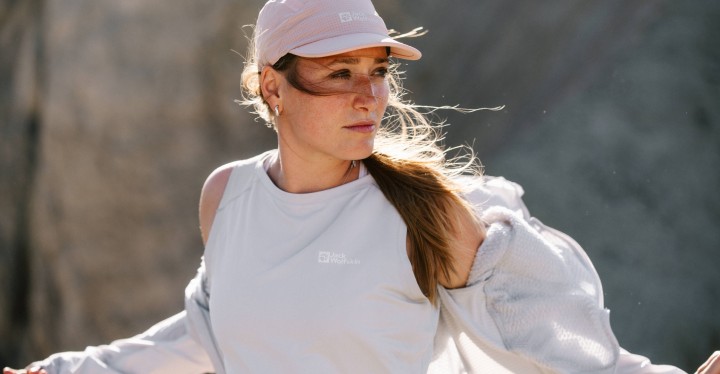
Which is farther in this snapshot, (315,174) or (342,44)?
(315,174)

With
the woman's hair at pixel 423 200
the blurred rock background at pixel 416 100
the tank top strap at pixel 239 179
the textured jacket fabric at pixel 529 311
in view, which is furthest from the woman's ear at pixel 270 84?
the blurred rock background at pixel 416 100

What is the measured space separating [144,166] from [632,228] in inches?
77.8

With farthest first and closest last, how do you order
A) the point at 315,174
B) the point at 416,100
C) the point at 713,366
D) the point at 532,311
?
the point at 416,100 → the point at 315,174 → the point at 532,311 → the point at 713,366

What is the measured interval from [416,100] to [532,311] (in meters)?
1.73

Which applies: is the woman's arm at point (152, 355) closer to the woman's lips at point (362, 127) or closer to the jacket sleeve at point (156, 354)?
the jacket sleeve at point (156, 354)

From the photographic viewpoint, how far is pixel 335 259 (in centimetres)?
218

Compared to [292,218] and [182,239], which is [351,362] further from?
[182,239]

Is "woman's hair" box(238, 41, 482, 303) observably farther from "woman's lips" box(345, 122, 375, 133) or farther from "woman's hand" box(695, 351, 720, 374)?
"woman's hand" box(695, 351, 720, 374)

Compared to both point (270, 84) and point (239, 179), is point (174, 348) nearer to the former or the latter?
point (239, 179)

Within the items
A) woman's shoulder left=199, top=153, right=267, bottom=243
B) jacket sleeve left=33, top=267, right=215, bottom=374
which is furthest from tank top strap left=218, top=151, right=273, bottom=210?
jacket sleeve left=33, top=267, right=215, bottom=374

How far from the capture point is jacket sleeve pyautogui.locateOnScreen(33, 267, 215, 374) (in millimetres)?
2539

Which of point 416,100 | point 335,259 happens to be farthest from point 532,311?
point 416,100

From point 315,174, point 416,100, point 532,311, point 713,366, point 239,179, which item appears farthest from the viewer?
point 416,100

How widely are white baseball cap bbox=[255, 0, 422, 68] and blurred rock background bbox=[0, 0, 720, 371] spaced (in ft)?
4.36
